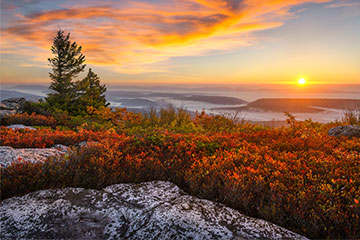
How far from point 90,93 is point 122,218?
16.9 m

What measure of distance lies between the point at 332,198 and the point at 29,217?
12.1 ft

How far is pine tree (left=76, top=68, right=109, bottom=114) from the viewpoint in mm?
17375

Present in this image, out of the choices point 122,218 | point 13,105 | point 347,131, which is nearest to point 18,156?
point 122,218

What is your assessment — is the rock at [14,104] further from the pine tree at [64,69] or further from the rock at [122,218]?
the rock at [122,218]

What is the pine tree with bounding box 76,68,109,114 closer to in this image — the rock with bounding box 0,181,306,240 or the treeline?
the treeline

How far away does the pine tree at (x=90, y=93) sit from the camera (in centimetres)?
1738

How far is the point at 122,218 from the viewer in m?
2.77

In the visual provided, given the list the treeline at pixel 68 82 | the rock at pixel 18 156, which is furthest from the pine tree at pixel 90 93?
the rock at pixel 18 156

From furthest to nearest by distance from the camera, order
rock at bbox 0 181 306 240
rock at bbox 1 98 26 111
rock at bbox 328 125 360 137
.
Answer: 1. rock at bbox 1 98 26 111
2. rock at bbox 328 125 360 137
3. rock at bbox 0 181 306 240

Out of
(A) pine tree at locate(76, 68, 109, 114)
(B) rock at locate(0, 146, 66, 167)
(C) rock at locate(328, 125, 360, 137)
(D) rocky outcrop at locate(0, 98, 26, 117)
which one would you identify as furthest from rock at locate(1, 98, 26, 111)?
(C) rock at locate(328, 125, 360, 137)

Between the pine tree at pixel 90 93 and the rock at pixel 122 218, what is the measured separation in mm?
14970

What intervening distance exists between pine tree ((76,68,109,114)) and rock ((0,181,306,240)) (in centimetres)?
1497

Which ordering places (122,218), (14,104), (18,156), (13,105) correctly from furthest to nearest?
(14,104), (13,105), (18,156), (122,218)

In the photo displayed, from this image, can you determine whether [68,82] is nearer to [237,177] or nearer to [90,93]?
[90,93]
